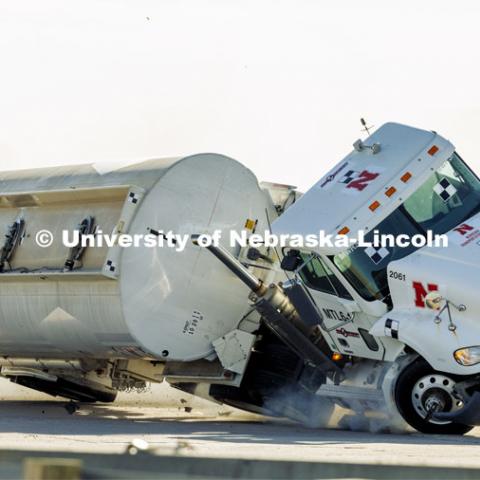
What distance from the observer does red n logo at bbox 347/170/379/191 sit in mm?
12061

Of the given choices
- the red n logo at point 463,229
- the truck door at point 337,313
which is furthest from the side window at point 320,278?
the red n logo at point 463,229

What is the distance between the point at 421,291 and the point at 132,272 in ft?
11.1

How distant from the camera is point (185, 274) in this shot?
13.4 m

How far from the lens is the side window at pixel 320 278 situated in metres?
12.2

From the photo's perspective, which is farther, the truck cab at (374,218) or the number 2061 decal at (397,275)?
the truck cab at (374,218)

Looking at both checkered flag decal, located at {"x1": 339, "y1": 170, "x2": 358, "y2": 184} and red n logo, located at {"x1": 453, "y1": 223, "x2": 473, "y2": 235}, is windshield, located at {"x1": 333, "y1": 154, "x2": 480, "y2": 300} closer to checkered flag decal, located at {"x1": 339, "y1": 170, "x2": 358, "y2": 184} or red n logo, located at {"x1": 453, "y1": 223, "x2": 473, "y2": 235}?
red n logo, located at {"x1": 453, "y1": 223, "x2": 473, "y2": 235}

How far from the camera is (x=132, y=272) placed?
12.9 m

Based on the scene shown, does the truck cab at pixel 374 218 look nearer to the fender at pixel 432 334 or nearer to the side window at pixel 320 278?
the side window at pixel 320 278

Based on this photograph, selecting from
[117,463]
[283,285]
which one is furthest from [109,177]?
[117,463]

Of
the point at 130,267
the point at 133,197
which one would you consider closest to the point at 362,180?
the point at 133,197

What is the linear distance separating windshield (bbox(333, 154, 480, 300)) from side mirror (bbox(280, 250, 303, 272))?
1.88 feet

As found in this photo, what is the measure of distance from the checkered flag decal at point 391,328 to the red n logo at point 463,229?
1075mm

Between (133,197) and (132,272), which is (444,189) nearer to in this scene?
(133,197)

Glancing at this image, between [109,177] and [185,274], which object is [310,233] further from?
[109,177]
